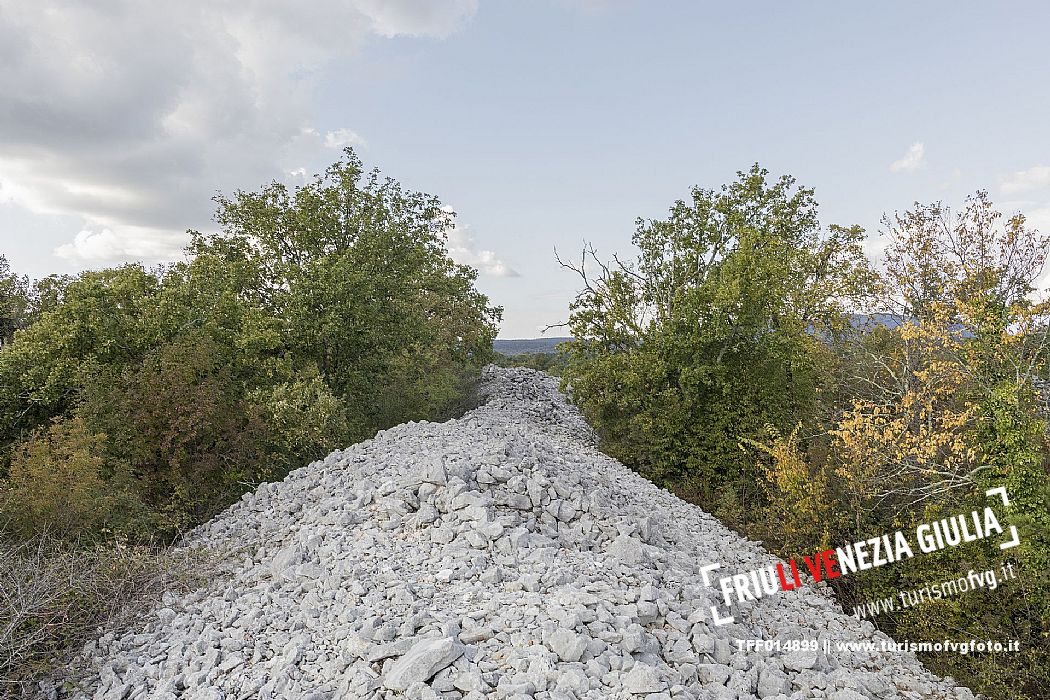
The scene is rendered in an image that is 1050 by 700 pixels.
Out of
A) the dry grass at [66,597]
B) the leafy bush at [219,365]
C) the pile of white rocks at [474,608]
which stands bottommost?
the pile of white rocks at [474,608]

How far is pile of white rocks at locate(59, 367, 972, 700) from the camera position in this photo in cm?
484

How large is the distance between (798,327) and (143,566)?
12.1m

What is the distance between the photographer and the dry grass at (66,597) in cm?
554

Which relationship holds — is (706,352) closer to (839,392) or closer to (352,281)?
(839,392)

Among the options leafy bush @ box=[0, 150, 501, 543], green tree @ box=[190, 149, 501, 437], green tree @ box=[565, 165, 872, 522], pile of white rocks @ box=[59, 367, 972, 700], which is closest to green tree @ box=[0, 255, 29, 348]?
leafy bush @ box=[0, 150, 501, 543]

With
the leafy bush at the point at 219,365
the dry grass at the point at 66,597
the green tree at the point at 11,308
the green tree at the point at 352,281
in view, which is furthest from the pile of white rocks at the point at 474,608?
the green tree at the point at 11,308

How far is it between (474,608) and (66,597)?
4221mm

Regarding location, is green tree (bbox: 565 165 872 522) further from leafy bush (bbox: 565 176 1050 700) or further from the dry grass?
the dry grass

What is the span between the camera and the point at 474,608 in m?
5.67

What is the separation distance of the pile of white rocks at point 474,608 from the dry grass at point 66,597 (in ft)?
0.87

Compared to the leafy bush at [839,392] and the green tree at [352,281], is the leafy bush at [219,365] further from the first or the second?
the leafy bush at [839,392]

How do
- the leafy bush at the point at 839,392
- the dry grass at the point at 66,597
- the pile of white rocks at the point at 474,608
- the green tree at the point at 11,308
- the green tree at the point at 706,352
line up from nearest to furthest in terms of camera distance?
the pile of white rocks at the point at 474,608, the dry grass at the point at 66,597, the leafy bush at the point at 839,392, the green tree at the point at 706,352, the green tree at the point at 11,308

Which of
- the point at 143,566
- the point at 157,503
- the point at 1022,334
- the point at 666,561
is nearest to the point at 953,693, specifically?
the point at 666,561

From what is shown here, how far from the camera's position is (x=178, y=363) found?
1046 cm
